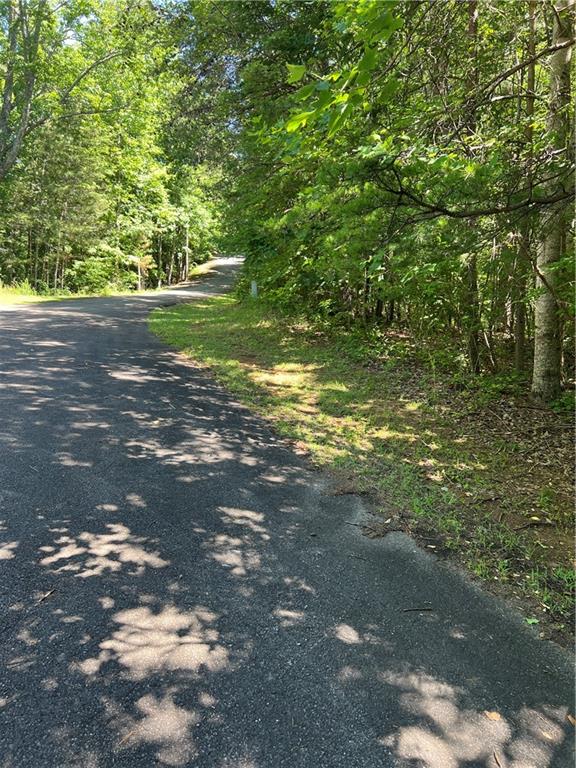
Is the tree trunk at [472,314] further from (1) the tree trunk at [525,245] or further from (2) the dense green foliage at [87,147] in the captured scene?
(2) the dense green foliage at [87,147]

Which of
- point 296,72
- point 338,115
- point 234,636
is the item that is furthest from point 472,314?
point 234,636

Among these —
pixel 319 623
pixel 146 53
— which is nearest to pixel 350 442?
pixel 319 623

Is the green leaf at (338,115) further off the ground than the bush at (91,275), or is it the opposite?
the bush at (91,275)

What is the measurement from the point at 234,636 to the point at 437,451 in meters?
3.18

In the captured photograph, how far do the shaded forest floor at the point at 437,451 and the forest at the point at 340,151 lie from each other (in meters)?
0.72

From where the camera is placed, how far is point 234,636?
221 centimetres

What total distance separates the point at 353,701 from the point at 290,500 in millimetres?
1776

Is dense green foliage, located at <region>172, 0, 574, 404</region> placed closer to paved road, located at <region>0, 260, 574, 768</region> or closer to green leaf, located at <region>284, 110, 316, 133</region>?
green leaf, located at <region>284, 110, 316, 133</region>

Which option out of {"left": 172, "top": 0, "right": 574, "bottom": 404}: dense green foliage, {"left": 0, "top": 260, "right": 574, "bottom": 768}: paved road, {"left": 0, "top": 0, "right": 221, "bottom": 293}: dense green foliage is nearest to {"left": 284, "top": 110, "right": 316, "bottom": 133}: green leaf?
{"left": 172, "top": 0, "right": 574, "bottom": 404}: dense green foliage

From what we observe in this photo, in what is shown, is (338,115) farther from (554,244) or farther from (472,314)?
(472,314)

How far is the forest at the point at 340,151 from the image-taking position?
10.1ft

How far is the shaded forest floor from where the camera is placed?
3.04 metres

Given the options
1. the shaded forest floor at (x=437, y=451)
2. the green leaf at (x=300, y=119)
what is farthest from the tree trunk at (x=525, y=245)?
the green leaf at (x=300, y=119)

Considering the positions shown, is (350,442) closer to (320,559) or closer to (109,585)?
(320,559)
